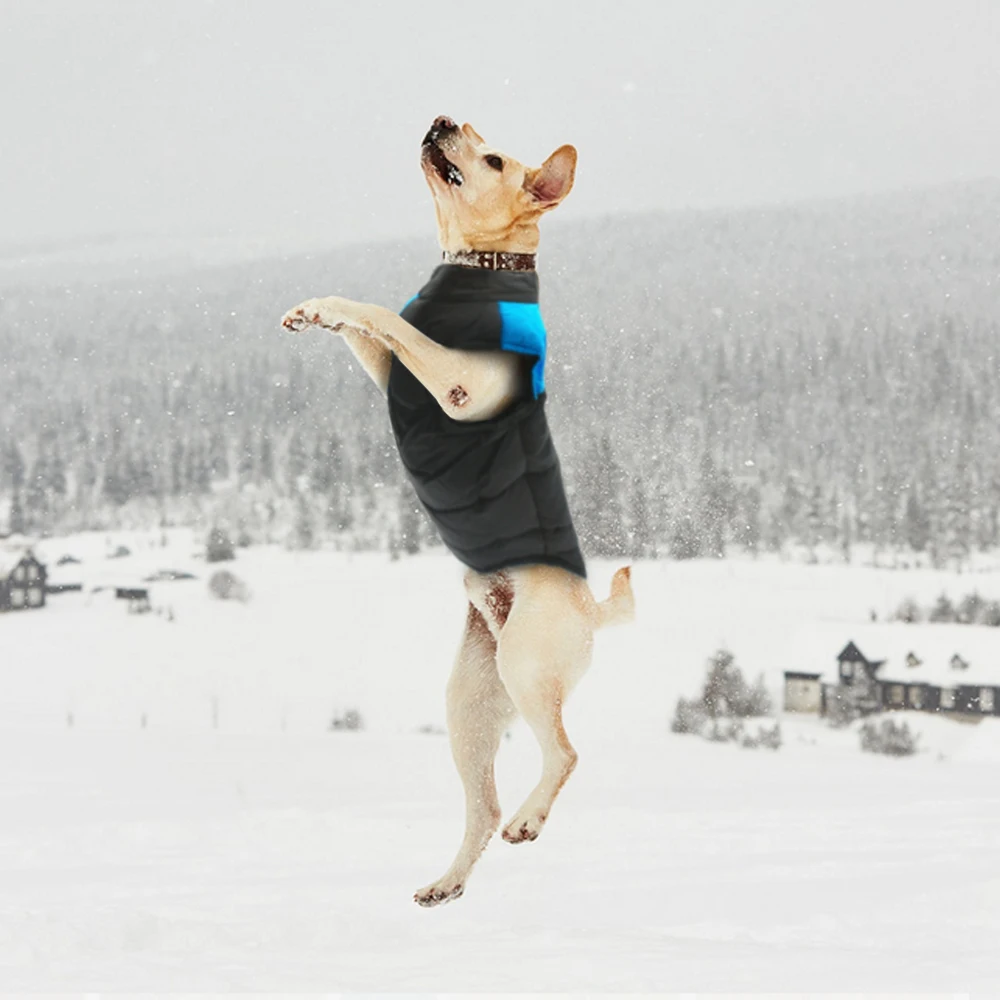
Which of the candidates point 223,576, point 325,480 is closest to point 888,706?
point 325,480

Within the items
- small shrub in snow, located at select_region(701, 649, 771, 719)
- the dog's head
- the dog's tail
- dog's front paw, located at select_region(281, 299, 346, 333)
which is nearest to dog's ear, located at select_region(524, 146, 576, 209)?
the dog's head

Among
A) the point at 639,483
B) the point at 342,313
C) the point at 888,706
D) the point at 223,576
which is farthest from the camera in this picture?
the point at 223,576

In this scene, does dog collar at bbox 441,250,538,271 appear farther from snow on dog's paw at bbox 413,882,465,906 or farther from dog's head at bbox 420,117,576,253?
snow on dog's paw at bbox 413,882,465,906

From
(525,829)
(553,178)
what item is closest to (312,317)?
(553,178)

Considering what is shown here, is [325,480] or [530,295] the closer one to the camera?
[530,295]

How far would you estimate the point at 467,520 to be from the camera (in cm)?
268

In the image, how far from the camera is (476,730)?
9.48 ft

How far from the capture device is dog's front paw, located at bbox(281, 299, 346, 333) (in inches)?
101

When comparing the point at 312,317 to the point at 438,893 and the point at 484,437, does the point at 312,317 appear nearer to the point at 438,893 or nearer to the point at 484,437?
the point at 484,437

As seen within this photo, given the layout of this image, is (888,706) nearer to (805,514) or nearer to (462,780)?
(805,514)

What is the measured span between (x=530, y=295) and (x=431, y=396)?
1.02ft

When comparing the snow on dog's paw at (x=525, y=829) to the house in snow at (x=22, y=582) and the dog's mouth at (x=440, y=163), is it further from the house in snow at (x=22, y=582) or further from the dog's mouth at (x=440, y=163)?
the house in snow at (x=22, y=582)

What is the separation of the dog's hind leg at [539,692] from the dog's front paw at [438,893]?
0.25 m

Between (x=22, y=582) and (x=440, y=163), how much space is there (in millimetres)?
13487
